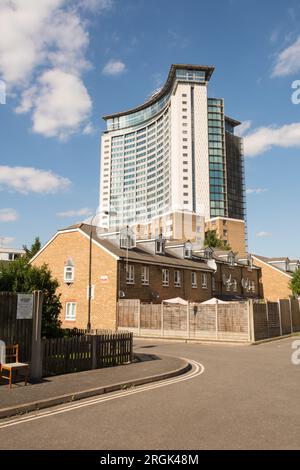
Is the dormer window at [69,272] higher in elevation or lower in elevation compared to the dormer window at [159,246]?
lower

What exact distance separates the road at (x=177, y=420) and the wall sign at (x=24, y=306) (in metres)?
3.82

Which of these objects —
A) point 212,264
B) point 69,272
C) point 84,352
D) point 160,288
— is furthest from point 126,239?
point 84,352

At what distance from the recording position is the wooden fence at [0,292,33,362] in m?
11.5

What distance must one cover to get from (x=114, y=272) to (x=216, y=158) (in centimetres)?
10253

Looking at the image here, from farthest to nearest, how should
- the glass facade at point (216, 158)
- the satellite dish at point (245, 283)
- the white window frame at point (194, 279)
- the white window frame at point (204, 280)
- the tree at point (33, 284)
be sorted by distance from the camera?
the glass facade at point (216, 158), the satellite dish at point (245, 283), the white window frame at point (204, 280), the white window frame at point (194, 279), the tree at point (33, 284)

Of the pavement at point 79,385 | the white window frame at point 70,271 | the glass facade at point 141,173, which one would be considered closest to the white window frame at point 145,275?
the white window frame at point 70,271

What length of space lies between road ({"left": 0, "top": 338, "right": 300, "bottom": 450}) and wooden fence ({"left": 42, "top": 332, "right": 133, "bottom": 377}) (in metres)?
3.13

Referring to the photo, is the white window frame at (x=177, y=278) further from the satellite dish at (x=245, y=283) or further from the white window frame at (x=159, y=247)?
the satellite dish at (x=245, y=283)

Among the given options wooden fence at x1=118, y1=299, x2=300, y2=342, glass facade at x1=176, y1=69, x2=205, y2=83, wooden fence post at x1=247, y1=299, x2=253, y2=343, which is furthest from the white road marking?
glass facade at x1=176, y1=69, x2=205, y2=83

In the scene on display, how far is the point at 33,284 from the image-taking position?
16.5 metres

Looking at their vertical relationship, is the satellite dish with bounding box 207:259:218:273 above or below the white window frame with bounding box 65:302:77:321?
above

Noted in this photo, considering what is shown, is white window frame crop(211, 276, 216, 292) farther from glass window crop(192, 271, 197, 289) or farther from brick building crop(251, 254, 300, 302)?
brick building crop(251, 254, 300, 302)

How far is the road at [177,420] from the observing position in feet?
19.9

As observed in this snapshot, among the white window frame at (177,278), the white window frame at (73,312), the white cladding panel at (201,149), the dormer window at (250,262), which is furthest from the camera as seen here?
the white cladding panel at (201,149)
